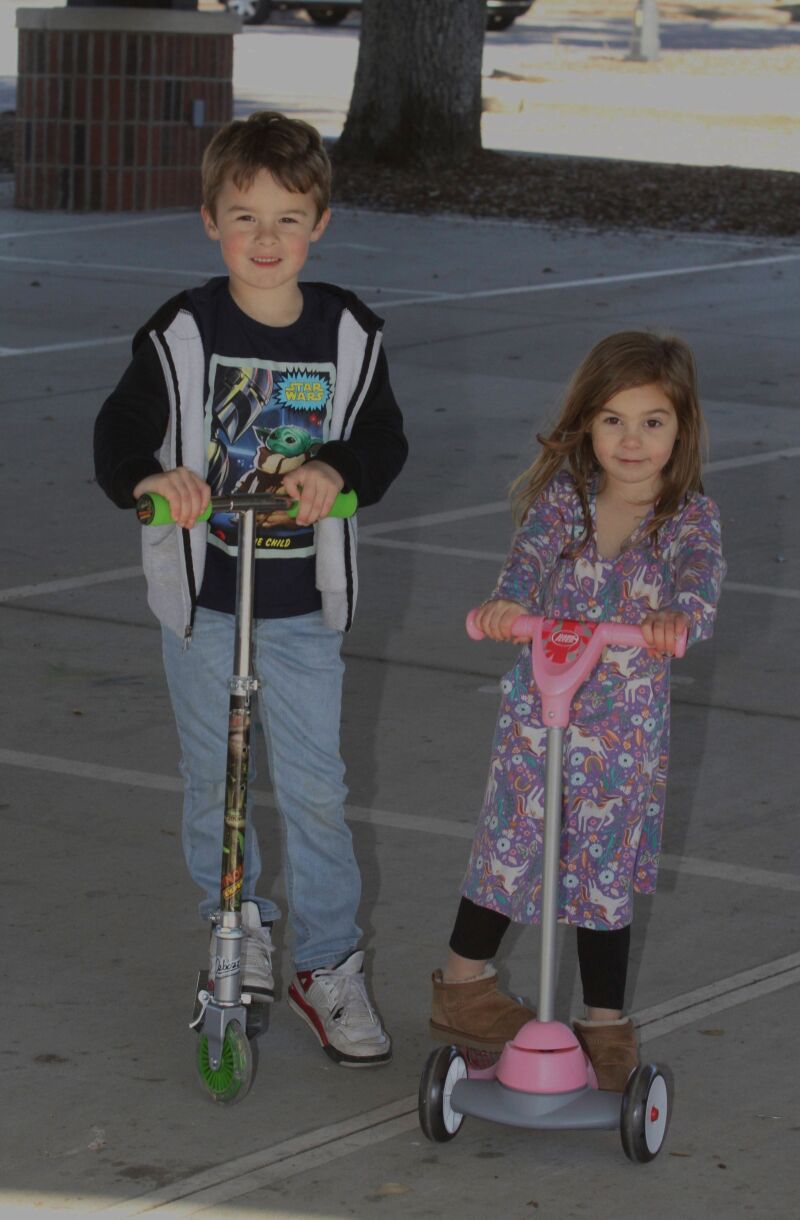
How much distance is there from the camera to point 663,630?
3.51 metres

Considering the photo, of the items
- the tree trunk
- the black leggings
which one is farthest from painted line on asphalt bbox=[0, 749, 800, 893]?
the tree trunk

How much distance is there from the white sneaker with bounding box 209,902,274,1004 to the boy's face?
3.89 feet

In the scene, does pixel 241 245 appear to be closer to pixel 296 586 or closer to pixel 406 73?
pixel 296 586

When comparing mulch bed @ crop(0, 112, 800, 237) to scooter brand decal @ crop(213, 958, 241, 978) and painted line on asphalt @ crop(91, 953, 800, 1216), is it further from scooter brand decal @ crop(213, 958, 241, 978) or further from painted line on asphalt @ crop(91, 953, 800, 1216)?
scooter brand decal @ crop(213, 958, 241, 978)

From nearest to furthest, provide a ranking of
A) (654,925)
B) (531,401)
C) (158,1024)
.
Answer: (158,1024) < (654,925) < (531,401)

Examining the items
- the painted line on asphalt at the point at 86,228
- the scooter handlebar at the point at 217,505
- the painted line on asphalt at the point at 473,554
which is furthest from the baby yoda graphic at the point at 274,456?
the painted line on asphalt at the point at 86,228

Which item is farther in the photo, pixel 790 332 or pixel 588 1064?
pixel 790 332

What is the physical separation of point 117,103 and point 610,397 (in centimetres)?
1516

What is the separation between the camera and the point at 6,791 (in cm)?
552

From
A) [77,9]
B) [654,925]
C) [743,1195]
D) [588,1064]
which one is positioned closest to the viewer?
[743,1195]

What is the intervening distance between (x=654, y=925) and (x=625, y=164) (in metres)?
18.5

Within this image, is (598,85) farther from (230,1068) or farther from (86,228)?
(230,1068)

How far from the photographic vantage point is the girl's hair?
391cm

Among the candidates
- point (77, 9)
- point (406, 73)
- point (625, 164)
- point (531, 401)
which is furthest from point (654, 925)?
point (625, 164)
